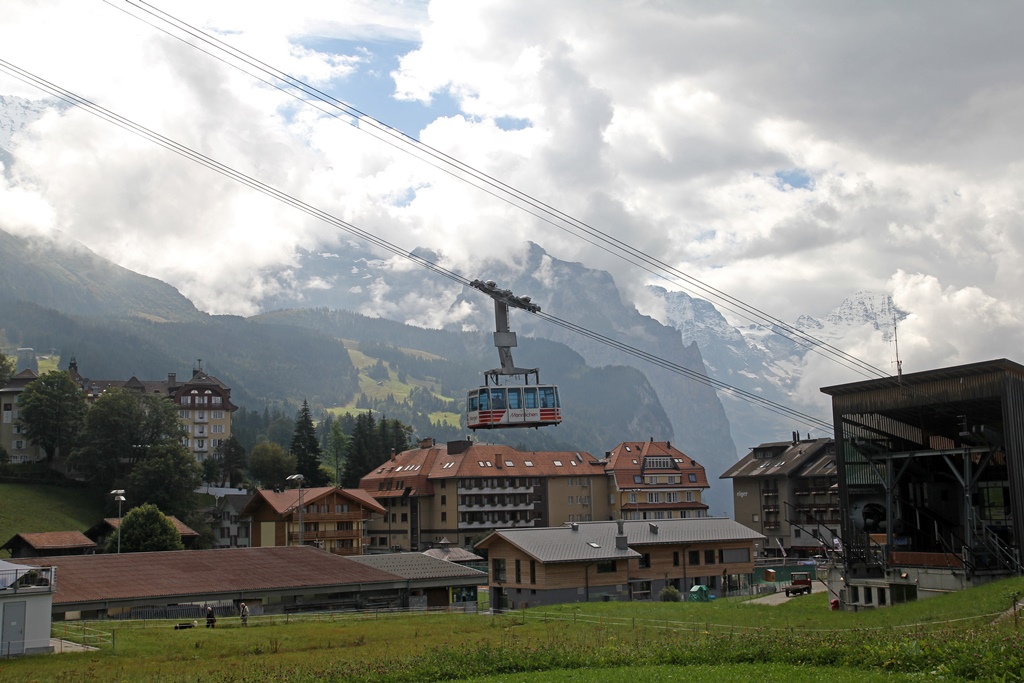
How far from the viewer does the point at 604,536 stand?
65188 millimetres

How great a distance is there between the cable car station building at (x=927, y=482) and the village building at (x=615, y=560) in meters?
17.1

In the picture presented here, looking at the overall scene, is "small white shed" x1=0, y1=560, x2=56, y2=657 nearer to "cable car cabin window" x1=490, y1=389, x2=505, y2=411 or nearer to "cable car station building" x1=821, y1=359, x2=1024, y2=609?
"cable car cabin window" x1=490, y1=389, x2=505, y2=411

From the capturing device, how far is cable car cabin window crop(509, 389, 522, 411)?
4297 cm

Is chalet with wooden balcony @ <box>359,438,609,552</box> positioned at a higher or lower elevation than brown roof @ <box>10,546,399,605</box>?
higher

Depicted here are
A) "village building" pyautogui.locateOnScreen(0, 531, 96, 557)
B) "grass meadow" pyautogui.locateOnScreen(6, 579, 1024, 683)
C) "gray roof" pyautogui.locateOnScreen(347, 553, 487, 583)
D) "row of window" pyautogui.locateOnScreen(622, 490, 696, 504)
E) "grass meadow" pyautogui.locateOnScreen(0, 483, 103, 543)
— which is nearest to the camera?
"grass meadow" pyautogui.locateOnScreen(6, 579, 1024, 683)

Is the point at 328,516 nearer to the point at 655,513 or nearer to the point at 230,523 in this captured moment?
the point at 230,523

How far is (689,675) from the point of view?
78.1 feet

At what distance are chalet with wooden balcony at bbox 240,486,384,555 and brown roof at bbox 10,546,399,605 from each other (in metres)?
28.7

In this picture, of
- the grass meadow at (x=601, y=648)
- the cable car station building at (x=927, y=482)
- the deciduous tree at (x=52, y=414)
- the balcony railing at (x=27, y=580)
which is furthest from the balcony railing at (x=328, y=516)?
the cable car station building at (x=927, y=482)

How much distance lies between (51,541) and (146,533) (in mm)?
8401

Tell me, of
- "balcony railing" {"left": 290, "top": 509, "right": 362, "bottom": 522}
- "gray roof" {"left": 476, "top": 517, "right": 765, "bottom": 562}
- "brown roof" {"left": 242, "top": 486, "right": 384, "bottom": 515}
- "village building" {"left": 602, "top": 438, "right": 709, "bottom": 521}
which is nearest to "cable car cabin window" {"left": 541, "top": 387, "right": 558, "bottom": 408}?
"gray roof" {"left": 476, "top": 517, "right": 765, "bottom": 562}

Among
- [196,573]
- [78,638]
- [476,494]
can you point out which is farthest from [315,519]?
[78,638]

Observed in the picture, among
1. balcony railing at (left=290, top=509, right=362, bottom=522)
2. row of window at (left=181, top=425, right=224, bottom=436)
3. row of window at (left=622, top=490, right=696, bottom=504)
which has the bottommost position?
balcony railing at (left=290, top=509, right=362, bottom=522)

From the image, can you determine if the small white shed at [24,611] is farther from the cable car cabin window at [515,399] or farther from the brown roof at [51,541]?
the brown roof at [51,541]
